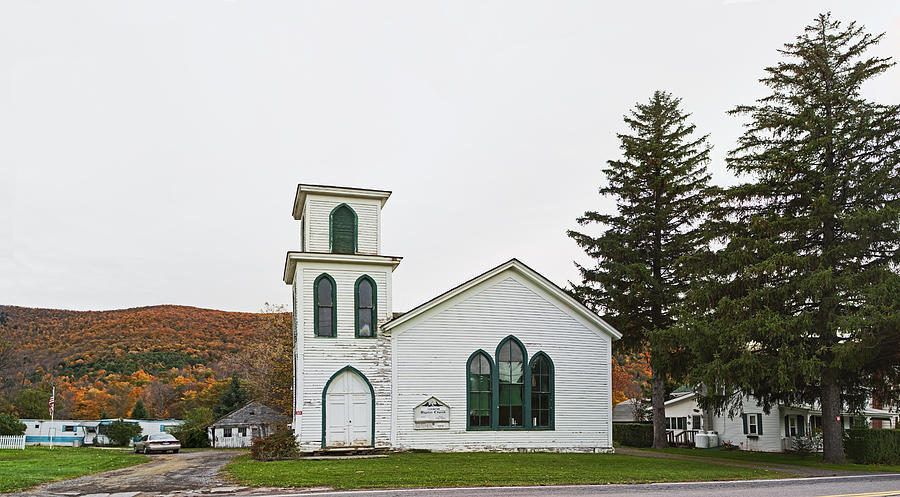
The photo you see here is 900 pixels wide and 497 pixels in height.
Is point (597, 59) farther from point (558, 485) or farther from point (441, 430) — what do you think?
point (558, 485)

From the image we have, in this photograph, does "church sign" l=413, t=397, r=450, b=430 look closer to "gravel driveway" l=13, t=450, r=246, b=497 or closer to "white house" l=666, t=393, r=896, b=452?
"gravel driveway" l=13, t=450, r=246, b=497

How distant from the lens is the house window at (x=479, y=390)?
26875 millimetres

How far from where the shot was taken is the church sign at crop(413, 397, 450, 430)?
26.2 m

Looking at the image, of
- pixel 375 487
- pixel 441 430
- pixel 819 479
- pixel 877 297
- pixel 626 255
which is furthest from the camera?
pixel 626 255

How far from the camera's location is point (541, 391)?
2775 cm

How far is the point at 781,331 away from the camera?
23047mm

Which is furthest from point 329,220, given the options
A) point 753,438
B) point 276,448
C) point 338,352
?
point 753,438

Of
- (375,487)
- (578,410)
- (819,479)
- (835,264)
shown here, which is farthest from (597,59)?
(375,487)

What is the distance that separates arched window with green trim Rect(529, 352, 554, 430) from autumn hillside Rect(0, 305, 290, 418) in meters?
30.9

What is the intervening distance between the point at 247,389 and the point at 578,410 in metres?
40.2

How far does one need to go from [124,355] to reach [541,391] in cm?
7420

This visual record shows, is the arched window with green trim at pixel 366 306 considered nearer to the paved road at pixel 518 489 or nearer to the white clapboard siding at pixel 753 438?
the paved road at pixel 518 489

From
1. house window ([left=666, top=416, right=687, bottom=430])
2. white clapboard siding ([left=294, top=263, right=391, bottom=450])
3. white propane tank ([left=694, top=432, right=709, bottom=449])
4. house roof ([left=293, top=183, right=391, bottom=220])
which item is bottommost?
white propane tank ([left=694, top=432, right=709, bottom=449])

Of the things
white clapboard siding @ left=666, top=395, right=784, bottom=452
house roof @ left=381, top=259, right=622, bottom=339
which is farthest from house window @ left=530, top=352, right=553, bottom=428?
white clapboard siding @ left=666, top=395, right=784, bottom=452
